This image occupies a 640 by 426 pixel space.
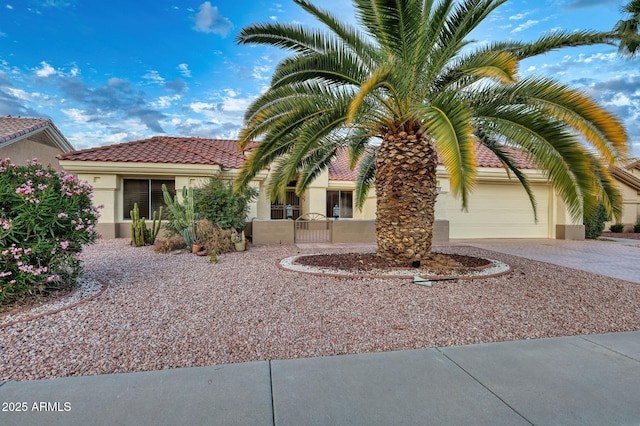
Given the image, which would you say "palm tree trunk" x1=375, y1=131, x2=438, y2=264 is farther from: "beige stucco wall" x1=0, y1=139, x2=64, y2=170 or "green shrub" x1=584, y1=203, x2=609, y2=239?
"beige stucco wall" x1=0, y1=139, x2=64, y2=170

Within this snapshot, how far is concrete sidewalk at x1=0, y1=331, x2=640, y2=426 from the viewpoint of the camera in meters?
2.67

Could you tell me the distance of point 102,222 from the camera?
13219mm

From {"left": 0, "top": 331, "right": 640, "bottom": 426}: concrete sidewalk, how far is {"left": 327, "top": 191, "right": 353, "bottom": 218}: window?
15156mm

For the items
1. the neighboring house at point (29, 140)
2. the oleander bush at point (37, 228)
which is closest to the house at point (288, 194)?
the neighboring house at point (29, 140)

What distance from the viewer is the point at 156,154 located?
13.9m

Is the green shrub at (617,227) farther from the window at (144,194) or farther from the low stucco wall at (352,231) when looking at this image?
the window at (144,194)

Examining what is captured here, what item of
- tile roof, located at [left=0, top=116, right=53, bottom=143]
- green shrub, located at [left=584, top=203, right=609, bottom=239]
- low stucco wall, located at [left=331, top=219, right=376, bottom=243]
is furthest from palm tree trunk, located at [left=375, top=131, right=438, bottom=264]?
tile roof, located at [left=0, top=116, right=53, bottom=143]

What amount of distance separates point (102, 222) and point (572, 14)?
18.4 m

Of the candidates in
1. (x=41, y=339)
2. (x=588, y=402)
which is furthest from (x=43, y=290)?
(x=588, y=402)

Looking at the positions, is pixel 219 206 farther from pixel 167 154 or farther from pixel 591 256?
pixel 591 256

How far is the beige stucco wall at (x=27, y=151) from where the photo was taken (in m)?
15.4

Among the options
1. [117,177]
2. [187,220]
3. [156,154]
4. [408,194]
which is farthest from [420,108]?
[117,177]

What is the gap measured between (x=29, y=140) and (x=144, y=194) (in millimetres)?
8232

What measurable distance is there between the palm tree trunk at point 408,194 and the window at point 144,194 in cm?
A: 998
